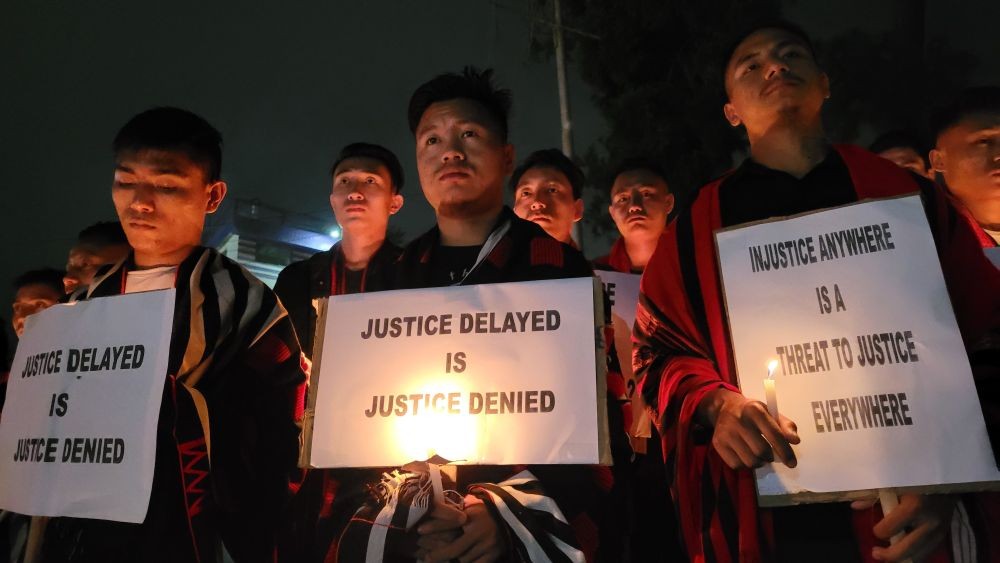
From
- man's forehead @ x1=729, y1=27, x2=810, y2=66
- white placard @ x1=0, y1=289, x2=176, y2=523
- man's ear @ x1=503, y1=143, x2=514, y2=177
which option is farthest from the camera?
man's ear @ x1=503, y1=143, x2=514, y2=177

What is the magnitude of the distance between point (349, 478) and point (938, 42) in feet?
32.4

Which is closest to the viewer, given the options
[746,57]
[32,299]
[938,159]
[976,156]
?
[746,57]

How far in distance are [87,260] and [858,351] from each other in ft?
13.7

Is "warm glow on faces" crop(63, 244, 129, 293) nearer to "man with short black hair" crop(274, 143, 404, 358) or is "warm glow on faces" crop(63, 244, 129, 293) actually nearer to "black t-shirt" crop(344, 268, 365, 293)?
"man with short black hair" crop(274, 143, 404, 358)

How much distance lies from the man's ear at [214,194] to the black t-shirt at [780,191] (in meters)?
A: 1.94

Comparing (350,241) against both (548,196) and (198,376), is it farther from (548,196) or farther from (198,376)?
(198,376)

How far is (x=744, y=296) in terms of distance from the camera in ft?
6.35

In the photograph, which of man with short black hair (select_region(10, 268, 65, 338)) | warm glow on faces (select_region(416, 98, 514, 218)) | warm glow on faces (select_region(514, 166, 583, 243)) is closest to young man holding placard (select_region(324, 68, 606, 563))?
warm glow on faces (select_region(416, 98, 514, 218))

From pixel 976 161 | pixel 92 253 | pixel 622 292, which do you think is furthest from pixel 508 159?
pixel 92 253

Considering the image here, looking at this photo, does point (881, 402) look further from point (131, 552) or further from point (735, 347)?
point (131, 552)

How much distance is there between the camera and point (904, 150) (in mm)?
4074

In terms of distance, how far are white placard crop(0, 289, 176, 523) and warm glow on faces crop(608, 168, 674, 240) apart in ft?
9.05

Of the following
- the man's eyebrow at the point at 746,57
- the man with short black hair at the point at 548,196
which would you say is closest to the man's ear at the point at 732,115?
the man's eyebrow at the point at 746,57

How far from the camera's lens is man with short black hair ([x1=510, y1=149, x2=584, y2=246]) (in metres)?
4.14
